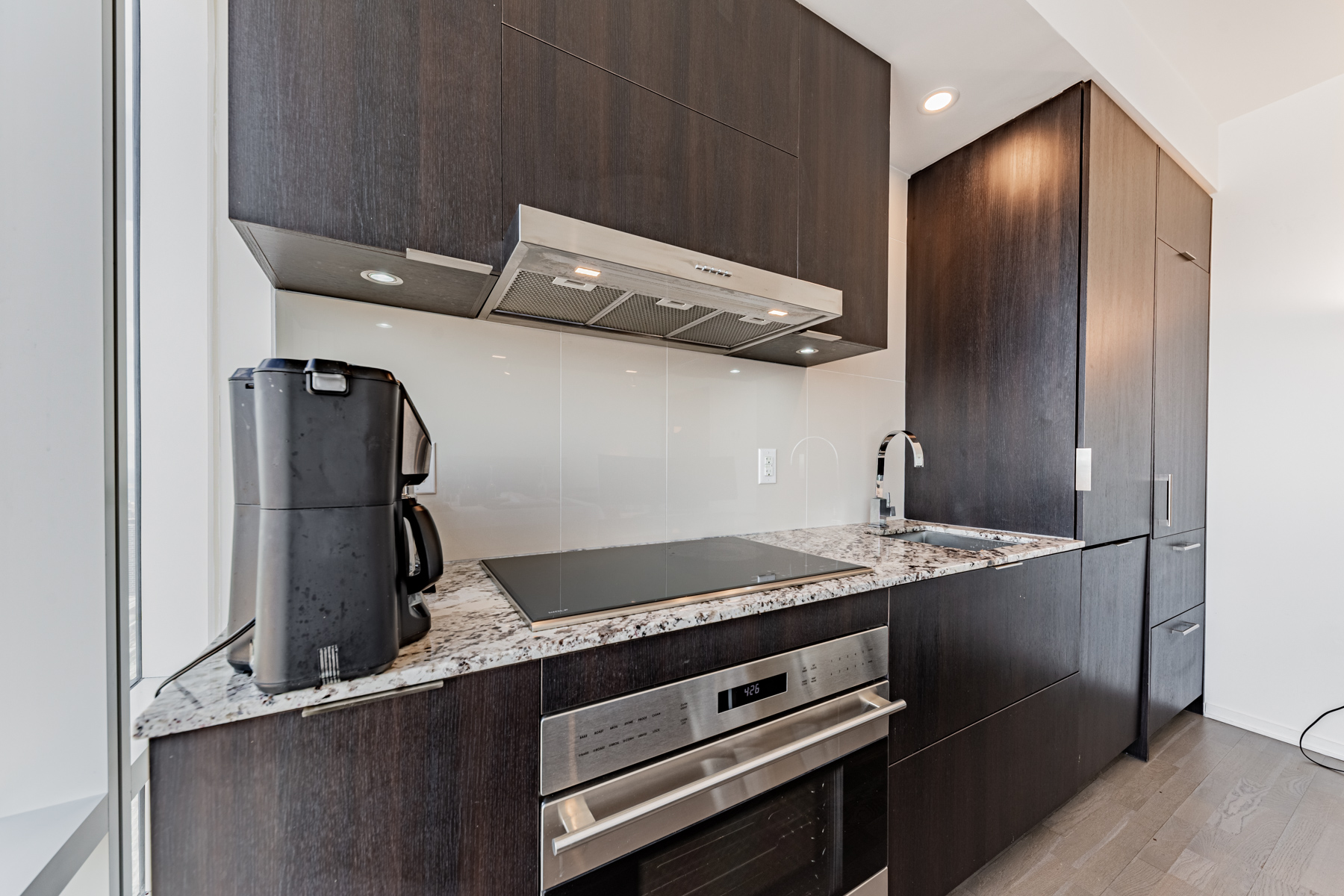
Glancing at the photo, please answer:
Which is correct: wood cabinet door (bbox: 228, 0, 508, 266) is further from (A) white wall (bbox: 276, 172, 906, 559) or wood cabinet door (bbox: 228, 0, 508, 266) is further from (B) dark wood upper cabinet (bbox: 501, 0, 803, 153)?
(A) white wall (bbox: 276, 172, 906, 559)

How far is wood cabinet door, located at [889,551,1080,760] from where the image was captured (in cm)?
118

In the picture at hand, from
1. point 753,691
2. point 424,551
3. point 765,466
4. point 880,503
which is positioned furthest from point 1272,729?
point 424,551

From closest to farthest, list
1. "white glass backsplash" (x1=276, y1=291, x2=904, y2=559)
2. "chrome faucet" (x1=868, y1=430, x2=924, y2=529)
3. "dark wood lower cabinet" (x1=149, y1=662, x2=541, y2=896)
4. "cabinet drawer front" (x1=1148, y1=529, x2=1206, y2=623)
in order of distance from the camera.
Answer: "dark wood lower cabinet" (x1=149, y1=662, x2=541, y2=896) → "white glass backsplash" (x1=276, y1=291, x2=904, y2=559) → "chrome faucet" (x1=868, y1=430, x2=924, y2=529) → "cabinet drawer front" (x1=1148, y1=529, x2=1206, y2=623)

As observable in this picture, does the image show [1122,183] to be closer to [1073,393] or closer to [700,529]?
[1073,393]

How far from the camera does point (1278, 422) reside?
2.17m

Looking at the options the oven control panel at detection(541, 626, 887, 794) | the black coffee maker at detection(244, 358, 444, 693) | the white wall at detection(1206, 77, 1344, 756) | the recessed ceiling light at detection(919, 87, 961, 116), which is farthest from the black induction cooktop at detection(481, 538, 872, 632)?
the white wall at detection(1206, 77, 1344, 756)

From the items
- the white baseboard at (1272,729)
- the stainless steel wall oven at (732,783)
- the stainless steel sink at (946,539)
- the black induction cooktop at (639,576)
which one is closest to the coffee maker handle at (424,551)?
the black induction cooktop at (639,576)

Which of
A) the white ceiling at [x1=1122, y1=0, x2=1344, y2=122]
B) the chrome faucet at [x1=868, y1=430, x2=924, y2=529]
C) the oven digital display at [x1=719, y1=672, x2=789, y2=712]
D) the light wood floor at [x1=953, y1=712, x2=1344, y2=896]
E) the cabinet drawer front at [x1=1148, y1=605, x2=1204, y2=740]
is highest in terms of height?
the white ceiling at [x1=1122, y1=0, x2=1344, y2=122]

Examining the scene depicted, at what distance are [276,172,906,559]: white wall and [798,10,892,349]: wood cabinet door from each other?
1.28ft

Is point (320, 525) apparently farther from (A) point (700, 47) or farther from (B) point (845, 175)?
(B) point (845, 175)

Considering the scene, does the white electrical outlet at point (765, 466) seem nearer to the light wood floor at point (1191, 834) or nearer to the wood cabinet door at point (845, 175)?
the wood cabinet door at point (845, 175)

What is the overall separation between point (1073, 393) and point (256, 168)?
2.22 m

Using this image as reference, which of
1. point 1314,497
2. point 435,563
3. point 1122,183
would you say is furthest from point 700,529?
point 1314,497

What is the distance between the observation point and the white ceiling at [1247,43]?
1.72 metres
